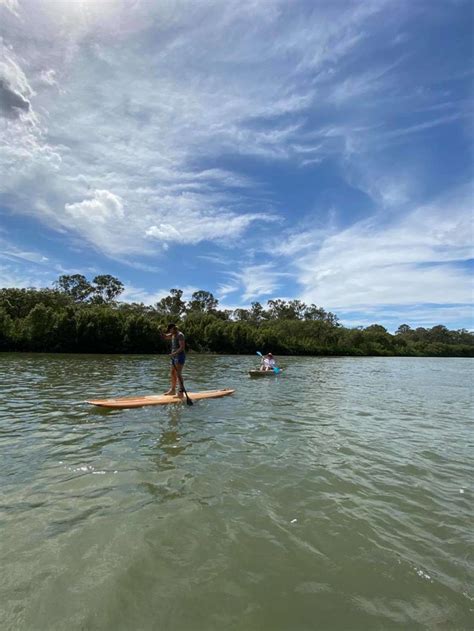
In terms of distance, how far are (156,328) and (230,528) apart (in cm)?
6384

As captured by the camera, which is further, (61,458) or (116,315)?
(116,315)

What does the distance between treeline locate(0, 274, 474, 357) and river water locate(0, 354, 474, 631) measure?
1184 cm

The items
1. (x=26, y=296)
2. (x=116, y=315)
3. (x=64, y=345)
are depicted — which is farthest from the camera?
(x=26, y=296)

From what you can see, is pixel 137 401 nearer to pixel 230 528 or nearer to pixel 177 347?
pixel 177 347

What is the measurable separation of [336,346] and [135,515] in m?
99.0

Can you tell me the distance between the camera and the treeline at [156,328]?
185ft

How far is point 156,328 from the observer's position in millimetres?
67125

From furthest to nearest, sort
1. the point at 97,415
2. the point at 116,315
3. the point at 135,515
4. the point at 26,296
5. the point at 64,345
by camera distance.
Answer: the point at 26,296, the point at 116,315, the point at 64,345, the point at 97,415, the point at 135,515

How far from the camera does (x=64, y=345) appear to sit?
57344mm

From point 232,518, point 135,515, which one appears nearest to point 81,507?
point 135,515

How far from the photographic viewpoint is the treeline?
56250 mm

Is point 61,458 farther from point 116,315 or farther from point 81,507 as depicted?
point 116,315

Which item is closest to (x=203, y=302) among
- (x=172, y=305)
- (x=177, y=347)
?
(x=172, y=305)

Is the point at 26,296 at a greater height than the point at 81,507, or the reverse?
the point at 26,296
